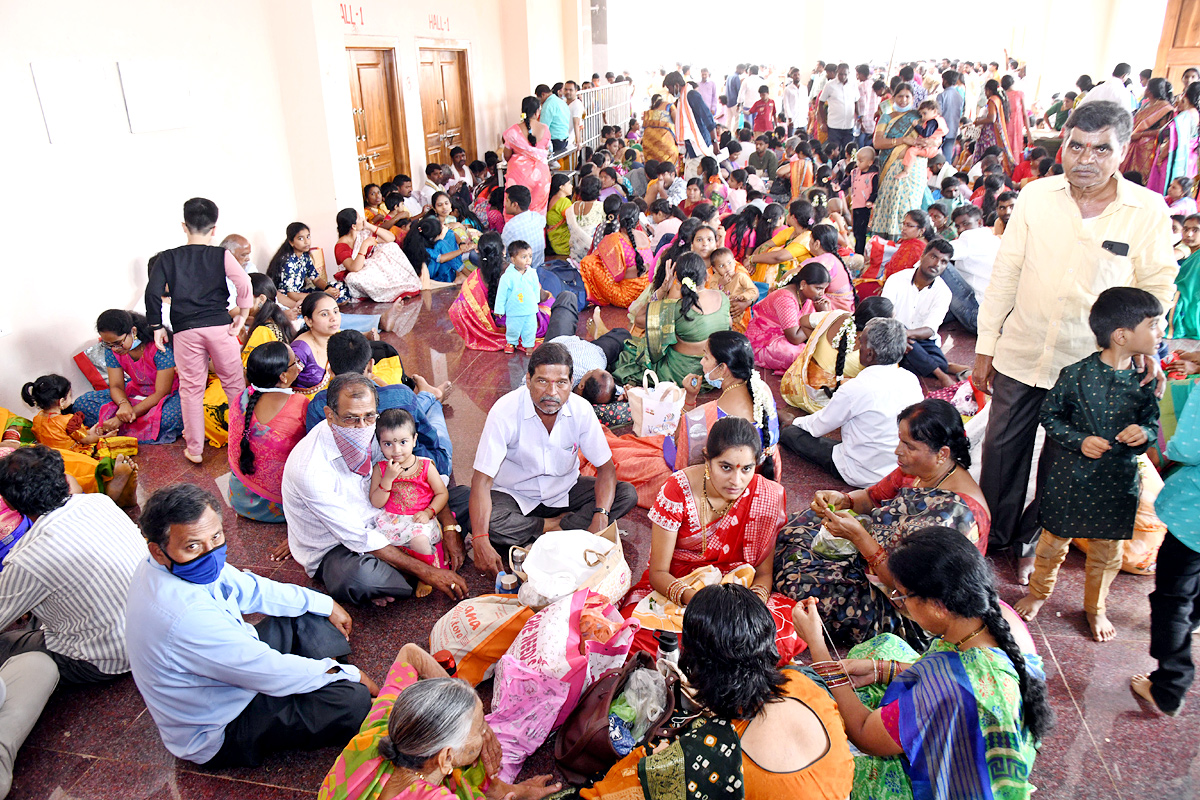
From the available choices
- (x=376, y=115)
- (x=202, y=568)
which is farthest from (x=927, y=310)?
(x=376, y=115)

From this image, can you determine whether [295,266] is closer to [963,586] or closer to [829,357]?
[829,357]

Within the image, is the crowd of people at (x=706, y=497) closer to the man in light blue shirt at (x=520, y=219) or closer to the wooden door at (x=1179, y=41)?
the man in light blue shirt at (x=520, y=219)

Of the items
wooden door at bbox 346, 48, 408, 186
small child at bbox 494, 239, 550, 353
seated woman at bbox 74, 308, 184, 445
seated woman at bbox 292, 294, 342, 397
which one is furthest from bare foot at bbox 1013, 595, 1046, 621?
wooden door at bbox 346, 48, 408, 186

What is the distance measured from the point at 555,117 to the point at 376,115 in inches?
100

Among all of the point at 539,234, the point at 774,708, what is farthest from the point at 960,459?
the point at 539,234

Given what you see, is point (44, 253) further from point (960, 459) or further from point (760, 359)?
point (960, 459)

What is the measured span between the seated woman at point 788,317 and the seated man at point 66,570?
3.92m

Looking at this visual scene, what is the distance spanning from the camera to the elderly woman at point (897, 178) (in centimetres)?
673

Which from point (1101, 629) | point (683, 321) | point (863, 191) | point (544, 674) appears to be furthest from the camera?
point (863, 191)

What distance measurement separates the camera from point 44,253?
16.1 ft

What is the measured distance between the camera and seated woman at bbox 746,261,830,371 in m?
5.11

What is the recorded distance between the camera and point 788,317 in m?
5.12

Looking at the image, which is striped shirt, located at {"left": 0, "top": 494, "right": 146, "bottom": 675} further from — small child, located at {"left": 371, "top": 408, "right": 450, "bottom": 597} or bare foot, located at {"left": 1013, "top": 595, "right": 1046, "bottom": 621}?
bare foot, located at {"left": 1013, "top": 595, "right": 1046, "bottom": 621}

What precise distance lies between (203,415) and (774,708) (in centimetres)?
401
